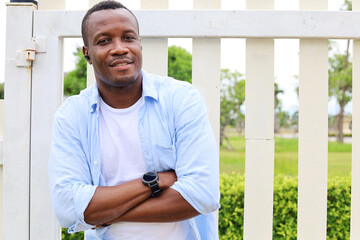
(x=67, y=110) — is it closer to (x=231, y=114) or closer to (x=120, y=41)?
(x=120, y=41)

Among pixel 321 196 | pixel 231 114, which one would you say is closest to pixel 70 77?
pixel 321 196

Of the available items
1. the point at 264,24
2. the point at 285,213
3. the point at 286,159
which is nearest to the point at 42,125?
the point at 264,24

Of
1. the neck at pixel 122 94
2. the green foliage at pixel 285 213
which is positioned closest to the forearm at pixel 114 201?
the neck at pixel 122 94

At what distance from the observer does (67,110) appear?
1.80 metres

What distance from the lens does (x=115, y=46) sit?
1686mm

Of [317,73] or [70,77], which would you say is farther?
[70,77]

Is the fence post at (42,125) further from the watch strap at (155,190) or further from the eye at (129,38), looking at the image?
the watch strap at (155,190)

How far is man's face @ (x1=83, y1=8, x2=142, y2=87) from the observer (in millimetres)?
1684

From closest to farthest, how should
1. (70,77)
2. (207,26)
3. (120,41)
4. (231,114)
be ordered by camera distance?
(120,41) → (207,26) → (70,77) → (231,114)

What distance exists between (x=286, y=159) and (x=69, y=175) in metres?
14.6

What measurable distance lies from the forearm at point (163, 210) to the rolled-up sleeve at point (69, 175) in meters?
0.18

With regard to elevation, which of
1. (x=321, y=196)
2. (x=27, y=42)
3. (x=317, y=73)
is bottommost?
(x=321, y=196)

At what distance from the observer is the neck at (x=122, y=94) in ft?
5.84

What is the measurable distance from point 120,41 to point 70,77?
8.80m
